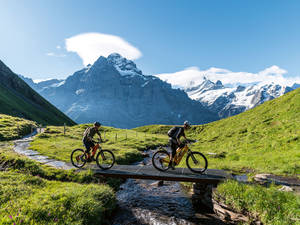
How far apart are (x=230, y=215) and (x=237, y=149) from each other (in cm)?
1999

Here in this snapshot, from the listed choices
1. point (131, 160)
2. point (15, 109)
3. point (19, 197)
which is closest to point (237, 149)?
point (131, 160)

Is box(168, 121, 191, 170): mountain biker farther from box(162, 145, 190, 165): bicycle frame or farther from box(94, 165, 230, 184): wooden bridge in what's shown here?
box(94, 165, 230, 184): wooden bridge

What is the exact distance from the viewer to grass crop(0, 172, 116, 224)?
7.77m

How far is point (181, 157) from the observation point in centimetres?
1387

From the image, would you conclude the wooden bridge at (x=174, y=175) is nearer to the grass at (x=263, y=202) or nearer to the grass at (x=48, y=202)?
the grass at (x=263, y=202)

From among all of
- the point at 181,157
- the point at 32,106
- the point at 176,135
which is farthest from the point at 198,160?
the point at 32,106

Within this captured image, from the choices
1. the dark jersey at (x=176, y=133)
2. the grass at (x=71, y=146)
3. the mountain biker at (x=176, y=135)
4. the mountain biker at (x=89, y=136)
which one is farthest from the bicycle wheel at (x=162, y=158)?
the grass at (x=71, y=146)

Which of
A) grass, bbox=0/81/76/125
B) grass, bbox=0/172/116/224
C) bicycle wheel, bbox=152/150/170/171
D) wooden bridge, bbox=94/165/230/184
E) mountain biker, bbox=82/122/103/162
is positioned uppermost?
grass, bbox=0/81/76/125

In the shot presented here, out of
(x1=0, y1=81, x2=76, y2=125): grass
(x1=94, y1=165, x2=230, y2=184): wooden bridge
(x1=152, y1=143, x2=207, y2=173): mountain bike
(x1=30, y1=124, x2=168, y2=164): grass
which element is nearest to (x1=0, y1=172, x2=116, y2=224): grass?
(x1=94, y1=165, x2=230, y2=184): wooden bridge

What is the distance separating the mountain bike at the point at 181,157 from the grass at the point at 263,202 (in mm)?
2429

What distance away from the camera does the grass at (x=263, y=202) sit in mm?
8055

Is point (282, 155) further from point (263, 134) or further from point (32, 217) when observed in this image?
point (32, 217)

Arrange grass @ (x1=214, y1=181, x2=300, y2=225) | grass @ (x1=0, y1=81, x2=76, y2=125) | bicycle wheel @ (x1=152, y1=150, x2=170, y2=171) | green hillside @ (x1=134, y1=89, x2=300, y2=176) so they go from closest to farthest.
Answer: grass @ (x1=214, y1=181, x2=300, y2=225), bicycle wheel @ (x1=152, y1=150, x2=170, y2=171), green hillside @ (x1=134, y1=89, x2=300, y2=176), grass @ (x1=0, y1=81, x2=76, y2=125)

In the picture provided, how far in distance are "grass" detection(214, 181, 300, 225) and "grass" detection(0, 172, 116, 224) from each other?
7.30 metres
